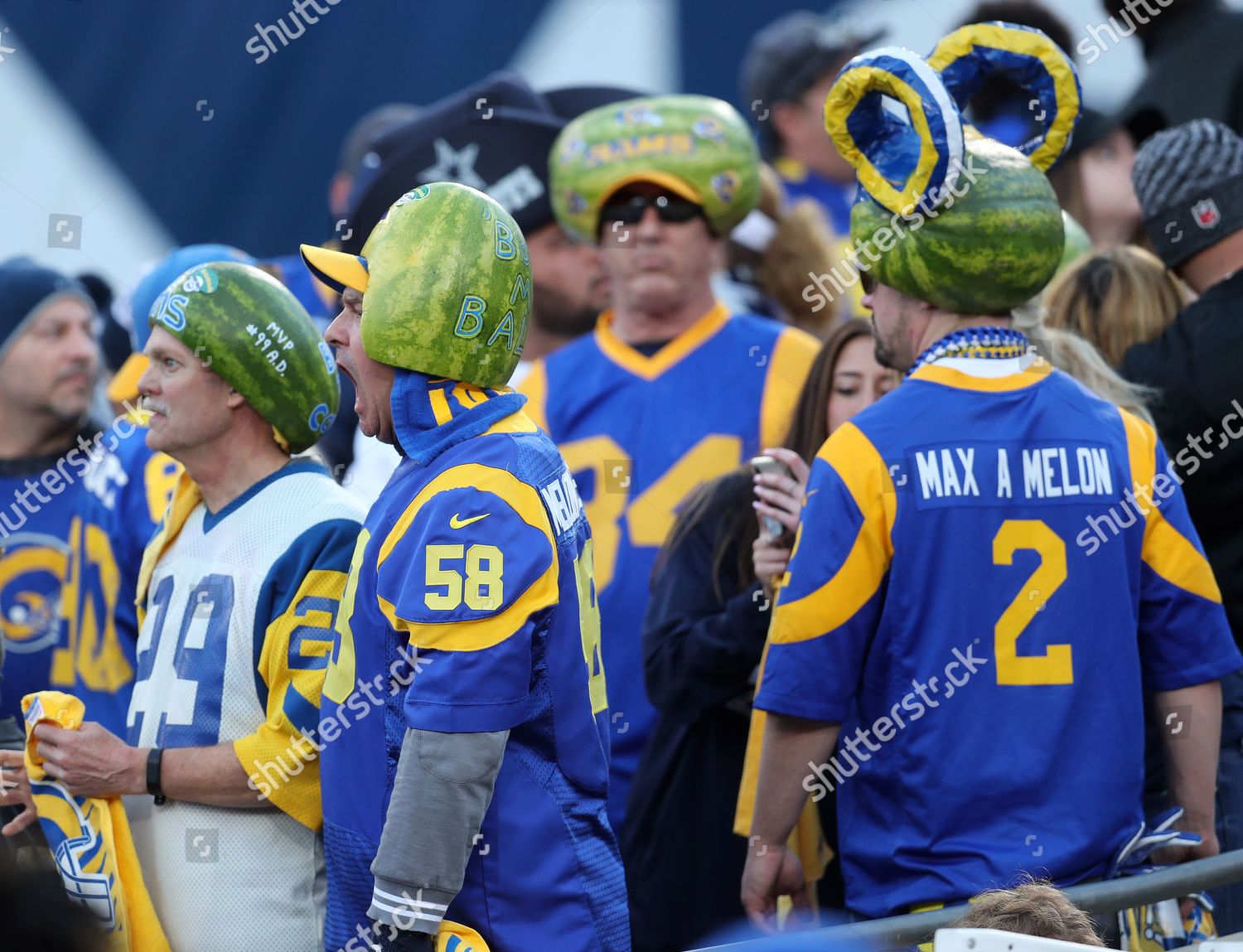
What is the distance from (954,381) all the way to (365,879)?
53.5 inches

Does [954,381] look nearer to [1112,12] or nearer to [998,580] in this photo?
[998,580]

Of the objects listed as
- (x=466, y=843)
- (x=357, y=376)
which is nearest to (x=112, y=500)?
(x=357, y=376)

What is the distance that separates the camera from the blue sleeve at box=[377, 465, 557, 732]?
2383 mm

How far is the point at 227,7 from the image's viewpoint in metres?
6.44

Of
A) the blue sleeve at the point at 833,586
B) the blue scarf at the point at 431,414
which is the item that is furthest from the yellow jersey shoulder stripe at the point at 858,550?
the blue scarf at the point at 431,414

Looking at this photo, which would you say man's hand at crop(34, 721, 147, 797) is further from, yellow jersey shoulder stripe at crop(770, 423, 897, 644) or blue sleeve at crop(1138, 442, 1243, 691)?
blue sleeve at crop(1138, 442, 1243, 691)

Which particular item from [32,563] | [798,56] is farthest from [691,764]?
[798,56]

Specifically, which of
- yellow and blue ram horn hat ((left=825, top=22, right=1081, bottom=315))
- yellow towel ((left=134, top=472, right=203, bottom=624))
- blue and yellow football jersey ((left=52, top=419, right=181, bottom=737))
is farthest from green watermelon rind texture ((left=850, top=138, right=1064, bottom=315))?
blue and yellow football jersey ((left=52, top=419, right=181, bottom=737))

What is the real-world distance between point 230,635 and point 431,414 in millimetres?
680

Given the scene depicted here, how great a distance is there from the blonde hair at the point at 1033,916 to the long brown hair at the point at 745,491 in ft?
4.50

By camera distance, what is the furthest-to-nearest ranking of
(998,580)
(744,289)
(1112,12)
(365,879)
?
(744,289) → (1112,12) → (998,580) → (365,879)

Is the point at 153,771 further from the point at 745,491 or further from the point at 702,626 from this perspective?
the point at 745,491

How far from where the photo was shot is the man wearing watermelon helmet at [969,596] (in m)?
2.90

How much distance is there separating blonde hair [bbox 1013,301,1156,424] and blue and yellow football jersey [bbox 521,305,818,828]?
792 millimetres
